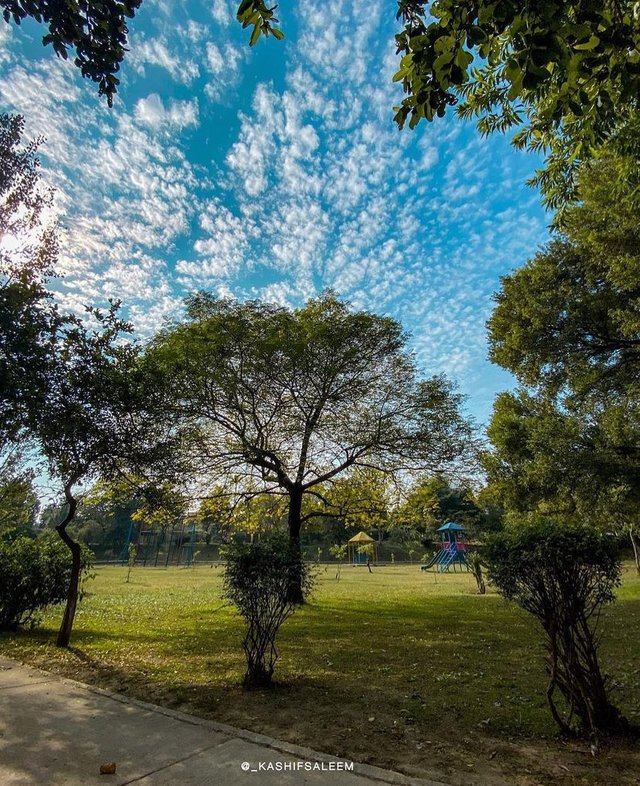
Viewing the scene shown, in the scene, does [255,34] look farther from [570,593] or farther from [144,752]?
[144,752]

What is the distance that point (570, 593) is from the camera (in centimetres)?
385

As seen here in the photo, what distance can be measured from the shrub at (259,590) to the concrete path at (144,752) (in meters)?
1.28

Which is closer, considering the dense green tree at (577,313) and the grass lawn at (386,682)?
the grass lawn at (386,682)

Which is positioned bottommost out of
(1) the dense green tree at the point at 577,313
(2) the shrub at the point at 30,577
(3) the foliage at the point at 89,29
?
(2) the shrub at the point at 30,577

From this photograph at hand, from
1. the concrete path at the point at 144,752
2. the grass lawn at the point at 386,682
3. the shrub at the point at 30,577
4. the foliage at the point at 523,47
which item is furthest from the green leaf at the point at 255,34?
the shrub at the point at 30,577

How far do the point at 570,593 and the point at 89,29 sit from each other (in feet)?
21.0

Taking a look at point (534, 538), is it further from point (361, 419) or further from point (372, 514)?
point (372, 514)

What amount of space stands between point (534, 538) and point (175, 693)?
446cm

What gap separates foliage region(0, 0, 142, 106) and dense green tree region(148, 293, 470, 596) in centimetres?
892

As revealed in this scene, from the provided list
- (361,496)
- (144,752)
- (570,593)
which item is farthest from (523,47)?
(361,496)

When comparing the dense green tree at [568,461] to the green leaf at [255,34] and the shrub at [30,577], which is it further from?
the green leaf at [255,34]

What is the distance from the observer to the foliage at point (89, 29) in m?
3.04

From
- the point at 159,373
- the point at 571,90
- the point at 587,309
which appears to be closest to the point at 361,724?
the point at 571,90

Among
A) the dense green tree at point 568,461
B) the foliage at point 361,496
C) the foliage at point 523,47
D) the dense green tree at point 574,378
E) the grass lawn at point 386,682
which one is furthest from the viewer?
the foliage at point 361,496
